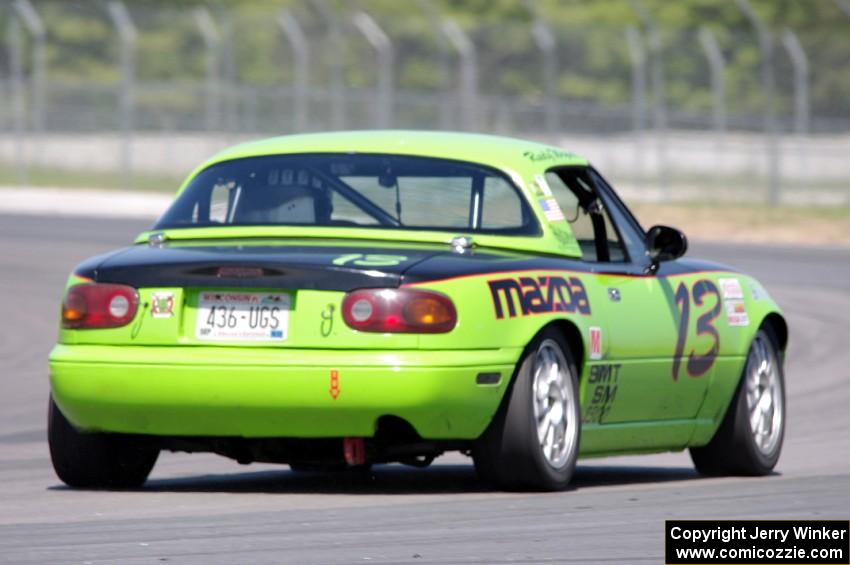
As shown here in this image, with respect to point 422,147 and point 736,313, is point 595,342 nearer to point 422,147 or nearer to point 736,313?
point 422,147

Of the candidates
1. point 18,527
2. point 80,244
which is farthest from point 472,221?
point 80,244

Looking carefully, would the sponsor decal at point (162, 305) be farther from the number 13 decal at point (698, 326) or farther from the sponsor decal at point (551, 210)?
the number 13 decal at point (698, 326)

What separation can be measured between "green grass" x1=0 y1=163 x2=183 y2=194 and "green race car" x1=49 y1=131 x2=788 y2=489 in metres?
29.7

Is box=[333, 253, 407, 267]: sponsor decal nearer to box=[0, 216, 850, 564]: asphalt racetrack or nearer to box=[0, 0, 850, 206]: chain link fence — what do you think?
box=[0, 216, 850, 564]: asphalt racetrack

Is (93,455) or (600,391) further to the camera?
(600,391)

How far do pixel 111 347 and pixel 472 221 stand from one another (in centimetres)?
148

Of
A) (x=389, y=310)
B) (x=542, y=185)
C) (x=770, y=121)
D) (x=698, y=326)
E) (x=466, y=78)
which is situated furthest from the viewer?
(x=466, y=78)

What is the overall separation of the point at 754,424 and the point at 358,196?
2296 millimetres

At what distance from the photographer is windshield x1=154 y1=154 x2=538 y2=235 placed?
826 cm

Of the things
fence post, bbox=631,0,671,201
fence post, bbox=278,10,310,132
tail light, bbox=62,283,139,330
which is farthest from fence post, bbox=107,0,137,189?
tail light, bbox=62,283,139,330

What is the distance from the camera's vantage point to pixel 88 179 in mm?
39156

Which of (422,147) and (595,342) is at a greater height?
(422,147)

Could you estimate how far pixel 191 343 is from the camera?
764cm

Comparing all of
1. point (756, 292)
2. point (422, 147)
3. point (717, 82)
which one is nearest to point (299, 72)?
point (717, 82)
